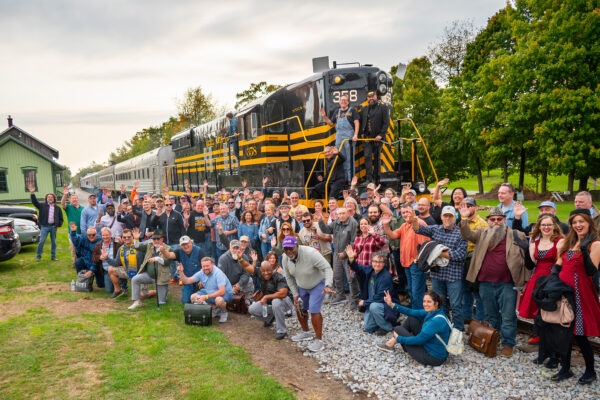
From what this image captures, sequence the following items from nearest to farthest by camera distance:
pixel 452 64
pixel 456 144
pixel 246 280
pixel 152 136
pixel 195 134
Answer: pixel 246 280
pixel 195 134
pixel 456 144
pixel 452 64
pixel 152 136

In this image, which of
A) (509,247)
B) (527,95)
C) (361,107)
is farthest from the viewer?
(527,95)

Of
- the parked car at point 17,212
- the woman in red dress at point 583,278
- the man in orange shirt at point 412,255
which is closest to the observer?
the woman in red dress at point 583,278

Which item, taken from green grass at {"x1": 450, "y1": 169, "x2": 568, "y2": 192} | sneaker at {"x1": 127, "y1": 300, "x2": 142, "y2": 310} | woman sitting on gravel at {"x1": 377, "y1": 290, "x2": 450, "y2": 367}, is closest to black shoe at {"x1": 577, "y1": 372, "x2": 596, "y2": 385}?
woman sitting on gravel at {"x1": 377, "y1": 290, "x2": 450, "y2": 367}

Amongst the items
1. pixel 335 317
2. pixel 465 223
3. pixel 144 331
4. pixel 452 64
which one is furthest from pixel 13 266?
pixel 452 64

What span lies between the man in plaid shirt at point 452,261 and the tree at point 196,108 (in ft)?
163

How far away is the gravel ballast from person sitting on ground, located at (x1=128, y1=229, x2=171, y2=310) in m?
3.77

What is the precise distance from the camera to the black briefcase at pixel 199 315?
7312 millimetres

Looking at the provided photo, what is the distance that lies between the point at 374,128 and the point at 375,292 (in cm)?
480

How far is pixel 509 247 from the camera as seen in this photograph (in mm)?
5609

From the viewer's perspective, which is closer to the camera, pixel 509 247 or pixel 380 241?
pixel 509 247

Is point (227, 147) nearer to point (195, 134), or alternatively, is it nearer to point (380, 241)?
point (195, 134)

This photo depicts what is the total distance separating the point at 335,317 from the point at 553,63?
2154 centimetres

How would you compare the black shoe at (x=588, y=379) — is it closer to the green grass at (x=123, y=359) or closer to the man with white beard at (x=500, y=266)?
the man with white beard at (x=500, y=266)

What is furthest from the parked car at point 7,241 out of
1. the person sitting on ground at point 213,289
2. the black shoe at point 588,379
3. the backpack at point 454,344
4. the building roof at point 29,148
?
the building roof at point 29,148
